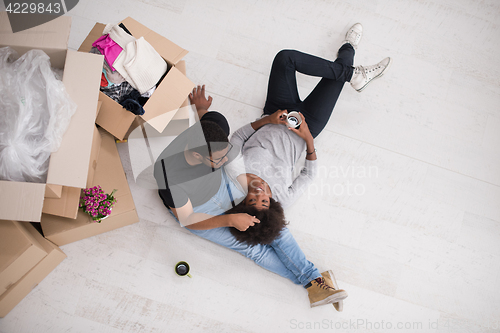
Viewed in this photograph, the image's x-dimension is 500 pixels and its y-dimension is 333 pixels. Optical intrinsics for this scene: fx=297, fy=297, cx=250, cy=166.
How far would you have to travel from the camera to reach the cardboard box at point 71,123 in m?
1.04

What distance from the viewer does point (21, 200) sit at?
1039 mm

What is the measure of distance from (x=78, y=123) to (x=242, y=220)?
776mm

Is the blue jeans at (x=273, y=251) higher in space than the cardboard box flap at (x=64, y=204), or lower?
lower

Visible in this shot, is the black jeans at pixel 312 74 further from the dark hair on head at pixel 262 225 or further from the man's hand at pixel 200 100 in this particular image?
the dark hair on head at pixel 262 225

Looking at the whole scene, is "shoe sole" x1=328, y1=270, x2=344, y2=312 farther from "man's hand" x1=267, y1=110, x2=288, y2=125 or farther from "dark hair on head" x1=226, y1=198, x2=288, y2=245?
"man's hand" x1=267, y1=110, x2=288, y2=125

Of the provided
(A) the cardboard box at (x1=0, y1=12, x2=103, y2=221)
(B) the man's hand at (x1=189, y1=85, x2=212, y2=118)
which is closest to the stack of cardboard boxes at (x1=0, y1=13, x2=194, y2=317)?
(A) the cardboard box at (x1=0, y1=12, x2=103, y2=221)

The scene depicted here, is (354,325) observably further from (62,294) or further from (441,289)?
(62,294)

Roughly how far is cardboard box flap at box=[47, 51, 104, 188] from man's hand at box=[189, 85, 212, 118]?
528mm

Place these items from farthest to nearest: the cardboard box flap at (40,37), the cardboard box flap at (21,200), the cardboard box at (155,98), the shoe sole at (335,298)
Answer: the shoe sole at (335,298), the cardboard box at (155,98), the cardboard box flap at (40,37), the cardboard box flap at (21,200)

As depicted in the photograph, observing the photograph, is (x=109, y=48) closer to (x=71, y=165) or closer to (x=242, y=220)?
(x=71, y=165)

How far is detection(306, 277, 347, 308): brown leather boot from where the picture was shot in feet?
4.85

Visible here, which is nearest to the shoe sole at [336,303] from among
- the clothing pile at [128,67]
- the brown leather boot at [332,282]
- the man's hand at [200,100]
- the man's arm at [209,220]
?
the brown leather boot at [332,282]

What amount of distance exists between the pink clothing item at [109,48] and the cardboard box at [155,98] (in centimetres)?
15

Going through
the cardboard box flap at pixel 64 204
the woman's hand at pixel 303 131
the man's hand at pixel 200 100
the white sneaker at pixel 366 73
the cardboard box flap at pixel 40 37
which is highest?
the white sneaker at pixel 366 73
